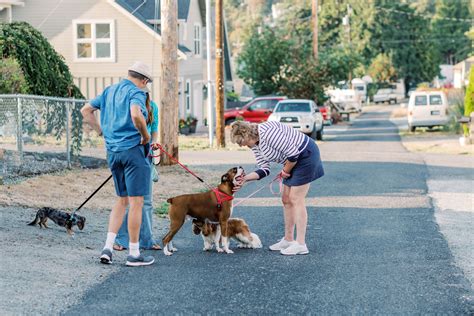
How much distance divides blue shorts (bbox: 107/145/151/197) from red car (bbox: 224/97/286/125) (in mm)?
34135

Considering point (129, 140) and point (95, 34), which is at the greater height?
point (95, 34)

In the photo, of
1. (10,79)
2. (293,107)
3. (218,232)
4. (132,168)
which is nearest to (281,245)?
(218,232)

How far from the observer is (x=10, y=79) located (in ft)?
70.5

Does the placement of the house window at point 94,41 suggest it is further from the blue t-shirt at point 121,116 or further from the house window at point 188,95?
the blue t-shirt at point 121,116

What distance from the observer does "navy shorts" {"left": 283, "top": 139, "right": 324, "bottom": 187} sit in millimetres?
10219

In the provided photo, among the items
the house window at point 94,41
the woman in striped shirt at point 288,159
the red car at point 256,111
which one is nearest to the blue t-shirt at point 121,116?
the woman in striped shirt at point 288,159

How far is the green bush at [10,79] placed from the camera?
69.7 feet

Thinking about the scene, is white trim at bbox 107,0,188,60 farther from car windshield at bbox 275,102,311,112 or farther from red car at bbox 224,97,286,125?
red car at bbox 224,97,286,125

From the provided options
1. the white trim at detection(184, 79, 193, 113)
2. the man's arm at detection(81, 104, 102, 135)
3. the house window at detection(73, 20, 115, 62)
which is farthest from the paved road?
the white trim at detection(184, 79, 193, 113)

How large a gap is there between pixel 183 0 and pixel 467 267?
34670 millimetres

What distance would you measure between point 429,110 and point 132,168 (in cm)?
3341

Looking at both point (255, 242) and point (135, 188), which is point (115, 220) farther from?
point (255, 242)

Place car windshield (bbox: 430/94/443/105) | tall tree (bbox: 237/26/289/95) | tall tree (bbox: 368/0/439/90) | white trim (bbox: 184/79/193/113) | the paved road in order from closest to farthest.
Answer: the paved road
car windshield (bbox: 430/94/443/105)
white trim (bbox: 184/79/193/113)
tall tree (bbox: 237/26/289/95)
tall tree (bbox: 368/0/439/90)

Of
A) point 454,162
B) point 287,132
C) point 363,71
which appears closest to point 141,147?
point 287,132
